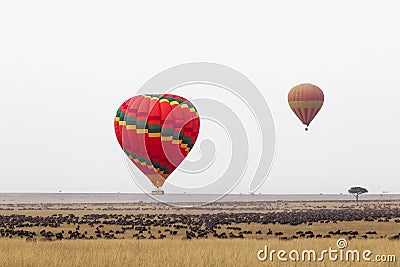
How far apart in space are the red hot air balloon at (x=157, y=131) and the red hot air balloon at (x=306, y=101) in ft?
63.3

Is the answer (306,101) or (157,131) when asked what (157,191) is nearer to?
(157,131)

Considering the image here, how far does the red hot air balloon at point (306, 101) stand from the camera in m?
70.8

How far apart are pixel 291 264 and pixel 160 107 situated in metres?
32.6

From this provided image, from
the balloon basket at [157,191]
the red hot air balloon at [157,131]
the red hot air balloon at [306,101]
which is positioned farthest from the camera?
the red hot air balloon at [306,101]

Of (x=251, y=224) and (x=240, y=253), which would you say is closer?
(x=240, y=253)

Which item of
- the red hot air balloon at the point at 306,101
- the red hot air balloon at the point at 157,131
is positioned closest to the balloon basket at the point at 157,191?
the red hot air balloon at the point at 157,131

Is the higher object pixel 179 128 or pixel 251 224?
pixel 179 128

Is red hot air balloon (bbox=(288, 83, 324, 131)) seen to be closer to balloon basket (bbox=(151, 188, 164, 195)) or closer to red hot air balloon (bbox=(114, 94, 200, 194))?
red hot air balloon (bbox=(114, 94, 200, 194))

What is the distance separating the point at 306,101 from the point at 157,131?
23.0 m

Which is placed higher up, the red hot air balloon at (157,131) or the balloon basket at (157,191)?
the red hot air balloon at (157,131)

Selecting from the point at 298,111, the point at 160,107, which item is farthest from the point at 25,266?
the point at 298,111

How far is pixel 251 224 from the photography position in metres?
59.2

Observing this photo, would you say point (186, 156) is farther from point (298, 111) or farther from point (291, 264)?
point (291, 264)

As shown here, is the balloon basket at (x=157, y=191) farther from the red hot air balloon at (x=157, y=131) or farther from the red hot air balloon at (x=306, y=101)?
the red hot air balloon at (x=306, y=101)
